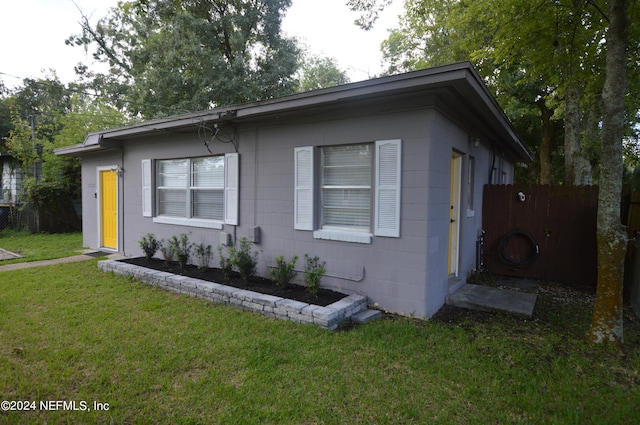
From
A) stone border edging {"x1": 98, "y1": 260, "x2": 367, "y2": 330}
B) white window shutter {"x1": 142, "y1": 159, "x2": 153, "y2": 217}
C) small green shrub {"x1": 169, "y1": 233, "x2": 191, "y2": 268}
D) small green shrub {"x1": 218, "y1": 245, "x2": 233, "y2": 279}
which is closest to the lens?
stone border edging {"x1": 98, "y1": 260, "x2": 367, "y2": 330}

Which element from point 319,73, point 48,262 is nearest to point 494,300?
point 48,262

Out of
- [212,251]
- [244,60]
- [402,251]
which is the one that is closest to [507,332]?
[402,251]

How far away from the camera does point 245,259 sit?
480cm

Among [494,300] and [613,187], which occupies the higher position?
[613,187]

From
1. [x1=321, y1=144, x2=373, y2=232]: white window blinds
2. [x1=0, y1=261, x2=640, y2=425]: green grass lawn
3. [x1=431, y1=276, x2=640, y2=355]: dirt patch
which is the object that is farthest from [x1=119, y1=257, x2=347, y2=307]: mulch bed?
[x1=431, y1=276, x2=640, y2=355]: dirt patch

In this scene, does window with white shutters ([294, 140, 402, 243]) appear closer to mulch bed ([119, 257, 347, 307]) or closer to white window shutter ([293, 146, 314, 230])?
white window shutter ([293, 146, 314, 230])

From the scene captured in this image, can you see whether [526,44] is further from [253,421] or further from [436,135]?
[253,421]

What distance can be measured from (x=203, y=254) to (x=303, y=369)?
11.6 feet

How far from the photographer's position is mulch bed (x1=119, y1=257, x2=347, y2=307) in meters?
4.17

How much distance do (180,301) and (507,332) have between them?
3829 millimetres

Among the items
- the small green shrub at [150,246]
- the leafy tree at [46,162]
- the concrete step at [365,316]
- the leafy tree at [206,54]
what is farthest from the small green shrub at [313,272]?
the leafy tree at [206,54]

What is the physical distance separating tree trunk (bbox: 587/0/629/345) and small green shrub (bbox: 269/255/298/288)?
3189 millimetres

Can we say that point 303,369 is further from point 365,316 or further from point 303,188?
point 303,188

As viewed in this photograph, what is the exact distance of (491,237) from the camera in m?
6.45
